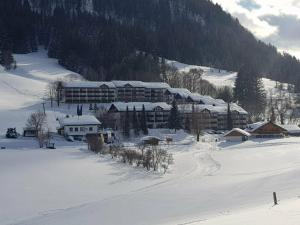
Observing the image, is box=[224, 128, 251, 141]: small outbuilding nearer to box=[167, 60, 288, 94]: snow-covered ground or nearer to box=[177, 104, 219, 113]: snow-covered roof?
box=[177, 104, 219, 113]: snow-covered roof

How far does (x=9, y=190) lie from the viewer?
127 feet

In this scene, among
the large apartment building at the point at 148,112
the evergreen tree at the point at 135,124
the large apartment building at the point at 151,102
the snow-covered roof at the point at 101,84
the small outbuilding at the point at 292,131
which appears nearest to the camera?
the evergreen tree at the point at 135,124

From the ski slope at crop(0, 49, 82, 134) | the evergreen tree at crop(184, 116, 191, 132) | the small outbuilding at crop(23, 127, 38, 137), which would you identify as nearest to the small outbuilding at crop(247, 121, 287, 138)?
the evergreen tree at crop(184, 116, 191, 132)

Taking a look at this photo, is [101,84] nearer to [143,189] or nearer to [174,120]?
[174,120]

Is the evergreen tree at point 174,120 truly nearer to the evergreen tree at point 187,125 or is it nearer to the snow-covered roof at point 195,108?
the evergreen tree at point 187,125

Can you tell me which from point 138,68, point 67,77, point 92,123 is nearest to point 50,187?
point 92,123

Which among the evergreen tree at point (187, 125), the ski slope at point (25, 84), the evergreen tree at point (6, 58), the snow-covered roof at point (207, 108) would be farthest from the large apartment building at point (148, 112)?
the evergreen tree at point (6, 58)

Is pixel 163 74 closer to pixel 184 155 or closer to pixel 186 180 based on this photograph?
pixel 184 155

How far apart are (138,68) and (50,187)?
112220 mm

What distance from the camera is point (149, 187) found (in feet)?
136

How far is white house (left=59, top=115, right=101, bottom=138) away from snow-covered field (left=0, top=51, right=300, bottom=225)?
8644 millimetres

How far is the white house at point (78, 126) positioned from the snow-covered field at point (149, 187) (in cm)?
864

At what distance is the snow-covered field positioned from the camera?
29016 mm

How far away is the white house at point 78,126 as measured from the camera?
84.8 meters
